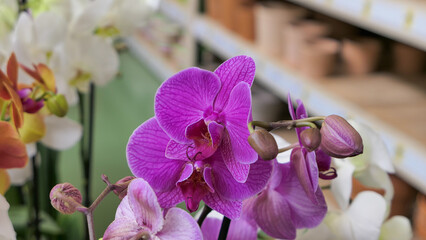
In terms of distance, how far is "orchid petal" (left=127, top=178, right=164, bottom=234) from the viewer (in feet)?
0.82

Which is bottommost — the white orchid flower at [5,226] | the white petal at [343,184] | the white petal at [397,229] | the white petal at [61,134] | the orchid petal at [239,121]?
the white petal at [61,134]

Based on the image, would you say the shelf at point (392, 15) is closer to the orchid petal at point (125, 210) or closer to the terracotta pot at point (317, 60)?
the terracotta pot at point (317, 60)

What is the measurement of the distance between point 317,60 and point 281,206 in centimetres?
133

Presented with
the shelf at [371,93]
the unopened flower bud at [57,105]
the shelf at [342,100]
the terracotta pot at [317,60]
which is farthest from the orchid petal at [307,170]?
the terracotta pot at [317,60]

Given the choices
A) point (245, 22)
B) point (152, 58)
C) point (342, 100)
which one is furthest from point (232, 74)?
point (152, 58)

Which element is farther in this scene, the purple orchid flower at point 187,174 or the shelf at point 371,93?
the shelf at point 371,93

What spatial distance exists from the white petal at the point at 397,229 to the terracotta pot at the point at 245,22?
167 cm

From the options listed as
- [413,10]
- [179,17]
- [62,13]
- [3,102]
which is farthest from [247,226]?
[179,17]

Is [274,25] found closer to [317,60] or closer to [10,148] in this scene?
[317,60]

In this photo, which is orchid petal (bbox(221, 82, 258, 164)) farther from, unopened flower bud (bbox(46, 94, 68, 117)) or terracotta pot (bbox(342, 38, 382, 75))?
terracotta pot (bbox(342, 38, 382, 75))

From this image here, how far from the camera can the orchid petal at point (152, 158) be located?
0.90ft

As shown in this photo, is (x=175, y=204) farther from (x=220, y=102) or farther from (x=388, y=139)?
(x=388, y=139)

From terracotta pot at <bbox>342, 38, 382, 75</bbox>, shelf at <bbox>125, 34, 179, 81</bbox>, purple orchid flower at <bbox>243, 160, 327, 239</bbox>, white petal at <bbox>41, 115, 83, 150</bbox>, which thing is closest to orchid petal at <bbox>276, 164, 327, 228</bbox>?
purple orchid flower at <bbox>243, 160, 327, 239</bbox>

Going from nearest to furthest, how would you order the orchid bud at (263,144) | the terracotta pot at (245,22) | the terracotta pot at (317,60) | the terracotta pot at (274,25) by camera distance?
the orchid bud at (263,144) < the terracotta pot at (317,60) < the terracotta pot at (274,25) < the terracotta pot at (245,22)
